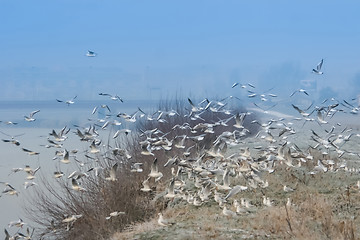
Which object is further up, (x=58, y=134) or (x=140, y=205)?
(x=58, y=134)

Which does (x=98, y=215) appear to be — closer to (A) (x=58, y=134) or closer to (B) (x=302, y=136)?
(A) (x=58, y=134)

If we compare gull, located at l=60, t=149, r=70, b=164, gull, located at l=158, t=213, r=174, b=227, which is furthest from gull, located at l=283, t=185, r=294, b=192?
gull, located at l=60, t=149, r=70, b=164

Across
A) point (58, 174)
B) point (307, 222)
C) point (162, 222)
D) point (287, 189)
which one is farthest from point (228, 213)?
point (58, 174)

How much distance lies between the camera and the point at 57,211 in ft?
54.7

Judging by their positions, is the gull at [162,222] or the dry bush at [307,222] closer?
the dry bush at [307,222]

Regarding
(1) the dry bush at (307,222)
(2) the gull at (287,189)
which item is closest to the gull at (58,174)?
(1) the dry bush at (307,222)

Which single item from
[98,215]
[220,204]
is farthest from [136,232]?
[98,215]

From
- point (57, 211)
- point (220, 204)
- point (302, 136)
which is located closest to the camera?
point (220, 204)

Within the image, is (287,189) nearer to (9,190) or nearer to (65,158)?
(65,158)

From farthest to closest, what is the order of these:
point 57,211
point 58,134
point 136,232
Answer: point 57,211 < point 58,134 < point 136,232

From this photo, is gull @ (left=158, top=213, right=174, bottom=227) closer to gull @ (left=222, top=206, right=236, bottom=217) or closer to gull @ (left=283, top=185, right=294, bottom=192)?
gull @ (left=222, top=206, right=236, bottom=217)

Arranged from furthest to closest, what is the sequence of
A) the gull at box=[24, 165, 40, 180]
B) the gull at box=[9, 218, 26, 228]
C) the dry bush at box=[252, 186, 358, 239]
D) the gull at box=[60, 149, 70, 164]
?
the gull at box=[24, 165, 40, 180], the gull at box=[9, 218, 26, 228], the gull at box=[60, 149, 70, 164], the dry bush at box=[252, 186, 358, 239]

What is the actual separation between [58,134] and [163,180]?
4365 millimetres

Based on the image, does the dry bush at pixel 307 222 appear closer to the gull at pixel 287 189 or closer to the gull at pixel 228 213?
the gull at pixel 228 213
